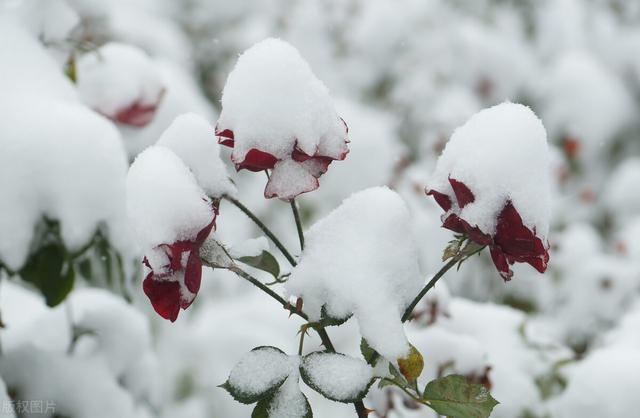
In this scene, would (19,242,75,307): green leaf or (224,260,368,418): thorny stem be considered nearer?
(224,260,368,418): thorny stem

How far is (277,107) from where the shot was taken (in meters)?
0.64

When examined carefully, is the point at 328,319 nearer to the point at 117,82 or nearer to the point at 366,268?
the point at 366,268

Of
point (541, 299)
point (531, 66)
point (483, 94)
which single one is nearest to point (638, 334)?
point (541, 299)

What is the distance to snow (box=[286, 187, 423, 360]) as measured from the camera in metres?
0.66

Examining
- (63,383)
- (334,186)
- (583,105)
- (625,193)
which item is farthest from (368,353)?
(583,105)

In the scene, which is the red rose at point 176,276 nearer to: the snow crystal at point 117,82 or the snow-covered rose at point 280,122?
the snow-covered rose at point 280,122

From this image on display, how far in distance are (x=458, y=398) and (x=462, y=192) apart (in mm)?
187

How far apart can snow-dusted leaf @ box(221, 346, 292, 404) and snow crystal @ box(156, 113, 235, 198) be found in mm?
162

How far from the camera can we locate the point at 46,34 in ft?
4.05

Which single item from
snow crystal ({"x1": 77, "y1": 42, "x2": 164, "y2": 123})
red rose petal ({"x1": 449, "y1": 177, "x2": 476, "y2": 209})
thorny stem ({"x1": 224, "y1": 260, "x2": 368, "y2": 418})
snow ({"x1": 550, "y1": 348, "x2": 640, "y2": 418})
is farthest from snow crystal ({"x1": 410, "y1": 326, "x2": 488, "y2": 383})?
snow crystal ({"x1": 77, "y1": 42, "x2": 164, "y2": 123})

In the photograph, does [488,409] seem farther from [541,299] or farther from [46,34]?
[541,299]

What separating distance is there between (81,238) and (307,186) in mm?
447

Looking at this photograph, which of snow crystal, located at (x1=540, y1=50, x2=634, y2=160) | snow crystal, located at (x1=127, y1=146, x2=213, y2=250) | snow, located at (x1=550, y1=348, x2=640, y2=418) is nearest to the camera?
snow crystal, located at (x1=127, y1=146, x2=213, y2=250)

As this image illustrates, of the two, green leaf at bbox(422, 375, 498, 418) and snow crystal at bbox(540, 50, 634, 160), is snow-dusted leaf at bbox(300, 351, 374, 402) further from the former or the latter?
snow crystal at bbox(540, 50, 634, 160)
